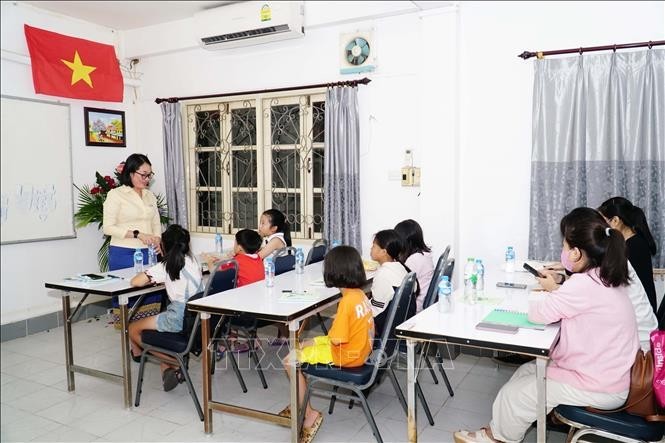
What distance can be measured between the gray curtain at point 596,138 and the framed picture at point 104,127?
419cm

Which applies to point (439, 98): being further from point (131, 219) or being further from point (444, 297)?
point (131, 219)

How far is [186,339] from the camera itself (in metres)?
3.04

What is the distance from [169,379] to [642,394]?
106 inches

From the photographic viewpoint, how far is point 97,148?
5387mm

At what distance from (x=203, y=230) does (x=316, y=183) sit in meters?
1.50

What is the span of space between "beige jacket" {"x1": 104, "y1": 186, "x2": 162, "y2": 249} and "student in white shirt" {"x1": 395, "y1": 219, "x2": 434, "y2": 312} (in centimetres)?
217

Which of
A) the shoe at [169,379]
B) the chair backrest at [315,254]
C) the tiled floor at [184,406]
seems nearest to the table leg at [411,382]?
the tiled floor at [184,406]

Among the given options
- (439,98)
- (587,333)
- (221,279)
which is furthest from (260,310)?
(439,98)

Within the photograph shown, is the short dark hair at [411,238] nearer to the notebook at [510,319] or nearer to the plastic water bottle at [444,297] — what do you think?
the plastic water bottle at [444,297]

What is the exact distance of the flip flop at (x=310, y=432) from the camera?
2.70m

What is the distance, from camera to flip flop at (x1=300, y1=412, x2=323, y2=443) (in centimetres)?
270

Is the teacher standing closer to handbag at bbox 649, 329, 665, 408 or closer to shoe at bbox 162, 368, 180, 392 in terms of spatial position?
shoe at bbox 162, 368, 180, 392

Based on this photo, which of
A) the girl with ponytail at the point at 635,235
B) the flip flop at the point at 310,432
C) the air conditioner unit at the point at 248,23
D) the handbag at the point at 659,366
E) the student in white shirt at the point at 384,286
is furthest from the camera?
the air conditioner unit at the point at 248,23

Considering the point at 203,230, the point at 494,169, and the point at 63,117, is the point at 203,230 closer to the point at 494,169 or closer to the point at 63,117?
the point at 63,117
